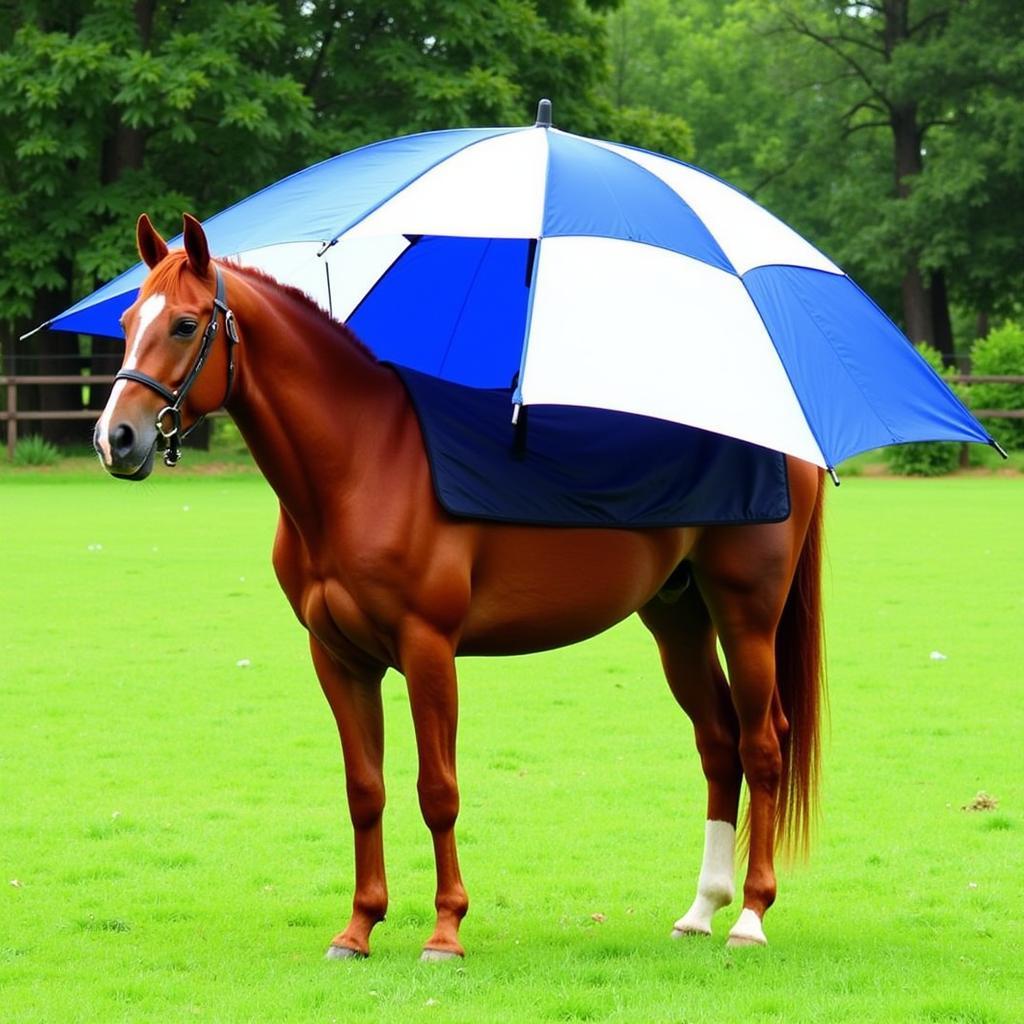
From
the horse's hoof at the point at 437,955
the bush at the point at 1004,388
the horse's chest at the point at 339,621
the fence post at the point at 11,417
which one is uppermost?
the horse's chest at the point at 339,621

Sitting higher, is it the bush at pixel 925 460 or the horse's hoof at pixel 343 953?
the horse's hoof at pixel 343 953

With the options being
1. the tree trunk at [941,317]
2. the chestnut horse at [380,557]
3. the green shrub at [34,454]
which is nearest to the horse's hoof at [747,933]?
the chestnut horse at [380,557]

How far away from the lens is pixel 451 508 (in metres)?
5.30

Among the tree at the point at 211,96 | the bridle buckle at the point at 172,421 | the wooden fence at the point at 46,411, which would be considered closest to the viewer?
the bridle buckle at the point at 172,421

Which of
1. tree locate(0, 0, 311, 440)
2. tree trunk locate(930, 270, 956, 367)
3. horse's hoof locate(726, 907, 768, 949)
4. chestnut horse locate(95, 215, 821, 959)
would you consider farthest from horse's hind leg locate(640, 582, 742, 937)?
tree trunk locate(930, 270, 956, 367)

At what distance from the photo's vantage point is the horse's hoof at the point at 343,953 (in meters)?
5.41

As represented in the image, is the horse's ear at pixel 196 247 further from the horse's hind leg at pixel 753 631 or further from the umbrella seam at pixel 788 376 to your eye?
the horse's hind leg at pixel 753 631

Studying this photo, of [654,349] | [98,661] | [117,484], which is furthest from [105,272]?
[654,349]

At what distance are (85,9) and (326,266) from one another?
28.1 meters

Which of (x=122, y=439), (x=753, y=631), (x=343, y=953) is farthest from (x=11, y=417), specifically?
(x=122, y=439)

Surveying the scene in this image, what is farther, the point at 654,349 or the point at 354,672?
the point at 354,672

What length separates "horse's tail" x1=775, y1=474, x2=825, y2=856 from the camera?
6.13 meters

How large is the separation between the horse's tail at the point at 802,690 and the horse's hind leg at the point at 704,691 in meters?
0.19

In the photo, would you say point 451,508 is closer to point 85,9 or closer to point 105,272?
point 105,272
